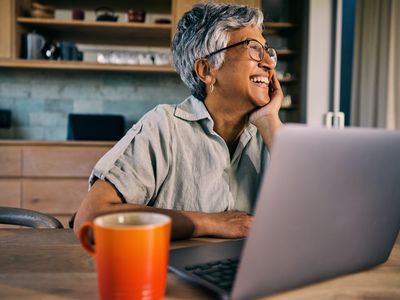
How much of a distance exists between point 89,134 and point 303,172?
3.10 meters

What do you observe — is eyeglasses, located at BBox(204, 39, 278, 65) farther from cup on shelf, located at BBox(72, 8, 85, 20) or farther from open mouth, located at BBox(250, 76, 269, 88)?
cup on shelf, located at BBox(72, 8, 85, 20)

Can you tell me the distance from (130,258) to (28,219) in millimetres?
758

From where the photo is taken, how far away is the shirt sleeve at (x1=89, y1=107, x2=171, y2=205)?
1097 millimetres

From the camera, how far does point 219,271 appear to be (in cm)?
67

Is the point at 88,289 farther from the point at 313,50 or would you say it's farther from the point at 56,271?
the point at 313,50

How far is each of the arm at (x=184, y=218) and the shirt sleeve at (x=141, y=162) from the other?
0.16 feet

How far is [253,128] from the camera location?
1.44 meters

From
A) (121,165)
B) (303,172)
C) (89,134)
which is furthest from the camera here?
(89,134)

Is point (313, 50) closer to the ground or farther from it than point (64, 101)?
farther from it

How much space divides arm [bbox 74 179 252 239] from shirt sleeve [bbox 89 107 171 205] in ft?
0.16

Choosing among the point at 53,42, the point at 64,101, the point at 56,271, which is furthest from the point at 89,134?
the point at 56,271

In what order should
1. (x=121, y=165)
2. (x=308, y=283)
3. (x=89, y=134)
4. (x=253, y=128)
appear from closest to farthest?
(x=308, y=283) < (x=121, y=165) < (x=253, y=128) < (x=89, y=134)

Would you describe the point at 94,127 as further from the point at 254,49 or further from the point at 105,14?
the point at 254,49

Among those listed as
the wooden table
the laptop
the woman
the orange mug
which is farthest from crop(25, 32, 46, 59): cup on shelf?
the orange mug
